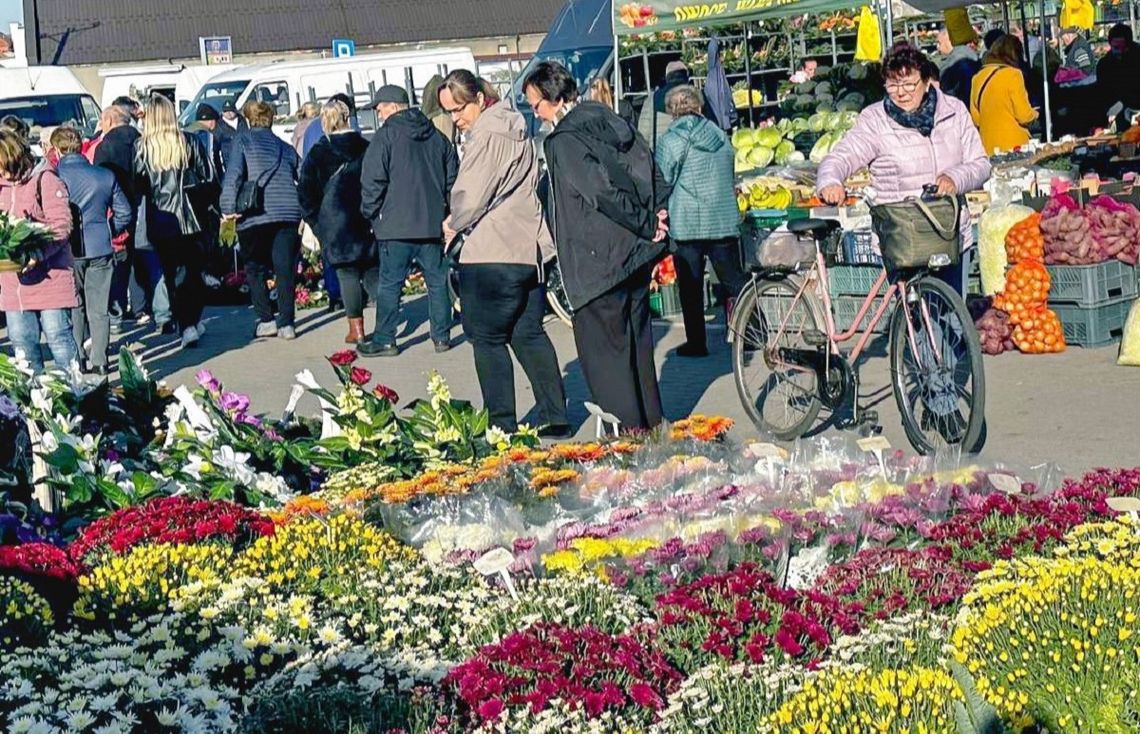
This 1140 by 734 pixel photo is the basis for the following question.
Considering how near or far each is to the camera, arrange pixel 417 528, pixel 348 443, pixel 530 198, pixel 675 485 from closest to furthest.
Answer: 1. pixel 417 528
2. pixel 675 485
3. pixel 348 443
4. pixel 530 198

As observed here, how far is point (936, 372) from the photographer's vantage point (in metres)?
7.46

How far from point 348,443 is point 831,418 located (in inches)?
115

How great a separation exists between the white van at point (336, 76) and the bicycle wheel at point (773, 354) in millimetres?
15747

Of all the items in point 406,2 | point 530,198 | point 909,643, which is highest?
point 406,2

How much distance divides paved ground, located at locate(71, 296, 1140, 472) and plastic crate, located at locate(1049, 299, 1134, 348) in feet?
0.42

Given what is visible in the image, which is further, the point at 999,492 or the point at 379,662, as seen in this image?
the point at 999,492

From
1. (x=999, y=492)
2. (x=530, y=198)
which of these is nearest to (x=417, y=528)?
(x=999, y=492)

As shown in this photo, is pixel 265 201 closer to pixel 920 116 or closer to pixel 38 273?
pixel 38 273

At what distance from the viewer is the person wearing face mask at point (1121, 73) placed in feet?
59.1

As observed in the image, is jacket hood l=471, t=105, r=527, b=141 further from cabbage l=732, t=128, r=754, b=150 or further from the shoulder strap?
cabbage l=732, t=128, r=754, b=150

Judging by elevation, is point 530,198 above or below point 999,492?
above

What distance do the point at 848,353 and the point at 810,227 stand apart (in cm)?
74

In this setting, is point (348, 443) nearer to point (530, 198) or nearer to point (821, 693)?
point (530, 198)

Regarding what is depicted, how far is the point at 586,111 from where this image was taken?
25.1ft
